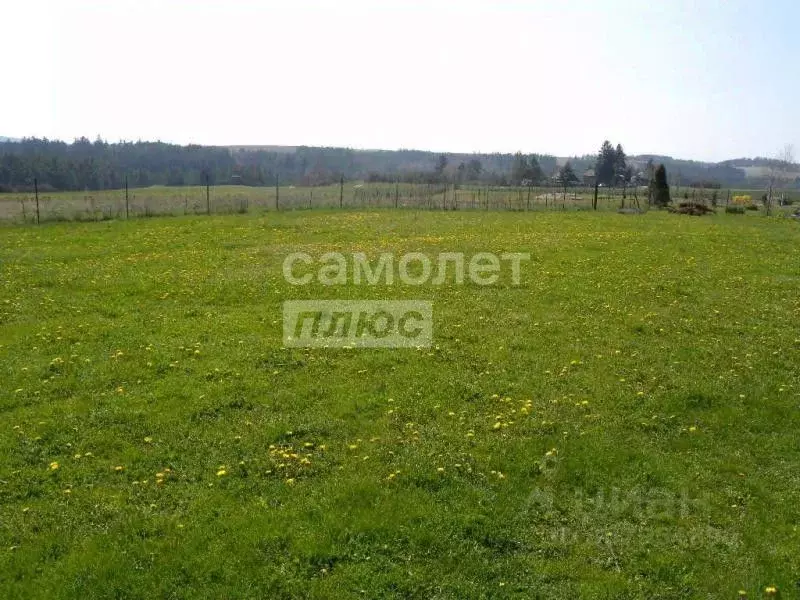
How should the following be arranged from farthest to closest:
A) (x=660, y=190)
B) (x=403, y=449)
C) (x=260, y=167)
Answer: (x=260, y=167) → (x=660, y=190) → (x=403, y=449)

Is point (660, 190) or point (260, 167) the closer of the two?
point (660, 190)

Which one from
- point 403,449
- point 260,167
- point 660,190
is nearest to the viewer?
point 403,449

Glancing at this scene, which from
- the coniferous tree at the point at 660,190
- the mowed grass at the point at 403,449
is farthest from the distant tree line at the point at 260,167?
the mowed grass at the point at 403,449

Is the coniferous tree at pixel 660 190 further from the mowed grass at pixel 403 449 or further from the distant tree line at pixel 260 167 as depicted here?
the mowed grass at pixel 403 449

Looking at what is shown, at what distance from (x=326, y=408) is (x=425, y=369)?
2.06m

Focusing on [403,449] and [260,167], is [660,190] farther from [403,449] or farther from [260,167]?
[260,167]

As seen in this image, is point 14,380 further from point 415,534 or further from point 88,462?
point 415,534

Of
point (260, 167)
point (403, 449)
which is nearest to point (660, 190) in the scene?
point (403, 449)

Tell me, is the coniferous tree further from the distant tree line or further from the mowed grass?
the mowed grass

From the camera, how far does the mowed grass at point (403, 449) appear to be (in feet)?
17.2

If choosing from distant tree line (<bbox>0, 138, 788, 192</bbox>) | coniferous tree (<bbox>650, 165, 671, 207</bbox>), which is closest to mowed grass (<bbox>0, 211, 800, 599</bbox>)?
coniferous tree (<bbox>650, 165, 671, 207</bbox>)

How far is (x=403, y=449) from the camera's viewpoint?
7234 millimetres

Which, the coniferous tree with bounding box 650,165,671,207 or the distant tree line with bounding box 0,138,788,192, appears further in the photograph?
the distant tree line with bounding box 0,138,788,192

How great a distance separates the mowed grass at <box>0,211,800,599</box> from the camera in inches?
207
